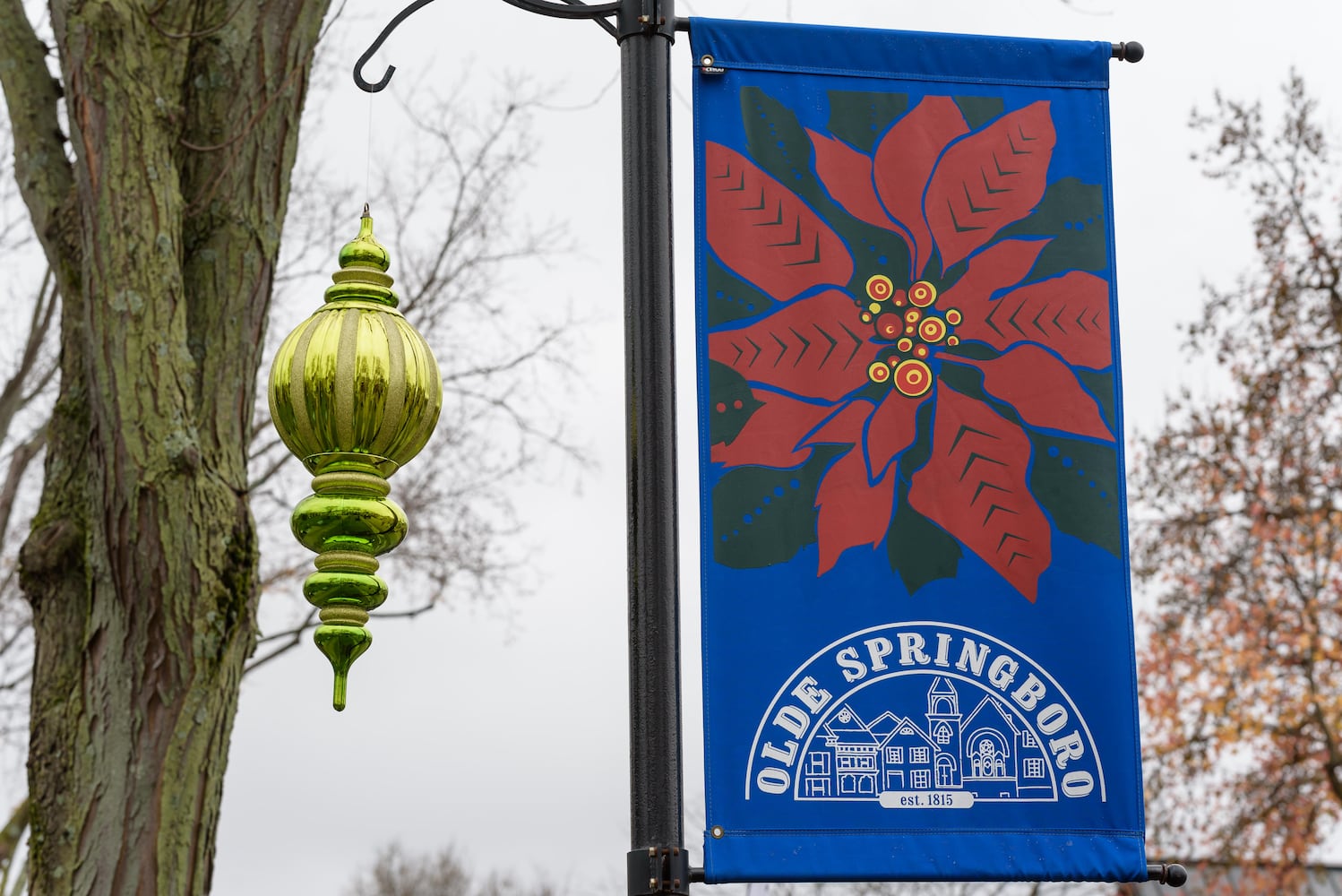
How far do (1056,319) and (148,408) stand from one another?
379 cm

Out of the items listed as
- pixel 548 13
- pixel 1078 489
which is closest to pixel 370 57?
pixel 548 13

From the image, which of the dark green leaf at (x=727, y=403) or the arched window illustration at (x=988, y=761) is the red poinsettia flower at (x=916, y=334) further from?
the arched window illustration at (x=988, y=761)

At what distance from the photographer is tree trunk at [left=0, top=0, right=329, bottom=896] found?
5.93 m

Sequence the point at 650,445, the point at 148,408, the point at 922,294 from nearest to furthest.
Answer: the point at 650,445
the point at 922,294
the point at 148,408

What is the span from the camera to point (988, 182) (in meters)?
4.00

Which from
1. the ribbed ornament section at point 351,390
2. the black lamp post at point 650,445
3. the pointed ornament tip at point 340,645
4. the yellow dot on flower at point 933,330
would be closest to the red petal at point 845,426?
the yellow dot on flower at point 933,330

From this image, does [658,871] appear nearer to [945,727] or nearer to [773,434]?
[945,727]

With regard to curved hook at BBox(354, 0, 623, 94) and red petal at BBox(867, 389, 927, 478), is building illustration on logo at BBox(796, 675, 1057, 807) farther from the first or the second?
curved hook at BBox(354, 0, 623, 94)

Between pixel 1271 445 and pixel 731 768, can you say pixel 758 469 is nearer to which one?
pixel 731 768

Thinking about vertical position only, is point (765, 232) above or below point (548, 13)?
below

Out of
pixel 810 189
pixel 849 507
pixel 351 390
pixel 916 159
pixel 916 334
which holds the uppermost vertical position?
pixel 916 159

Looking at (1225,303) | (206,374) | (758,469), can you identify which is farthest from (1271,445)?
(758,469)

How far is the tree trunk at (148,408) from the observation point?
593 centimetres

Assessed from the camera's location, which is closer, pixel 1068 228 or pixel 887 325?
pixel 887 325
